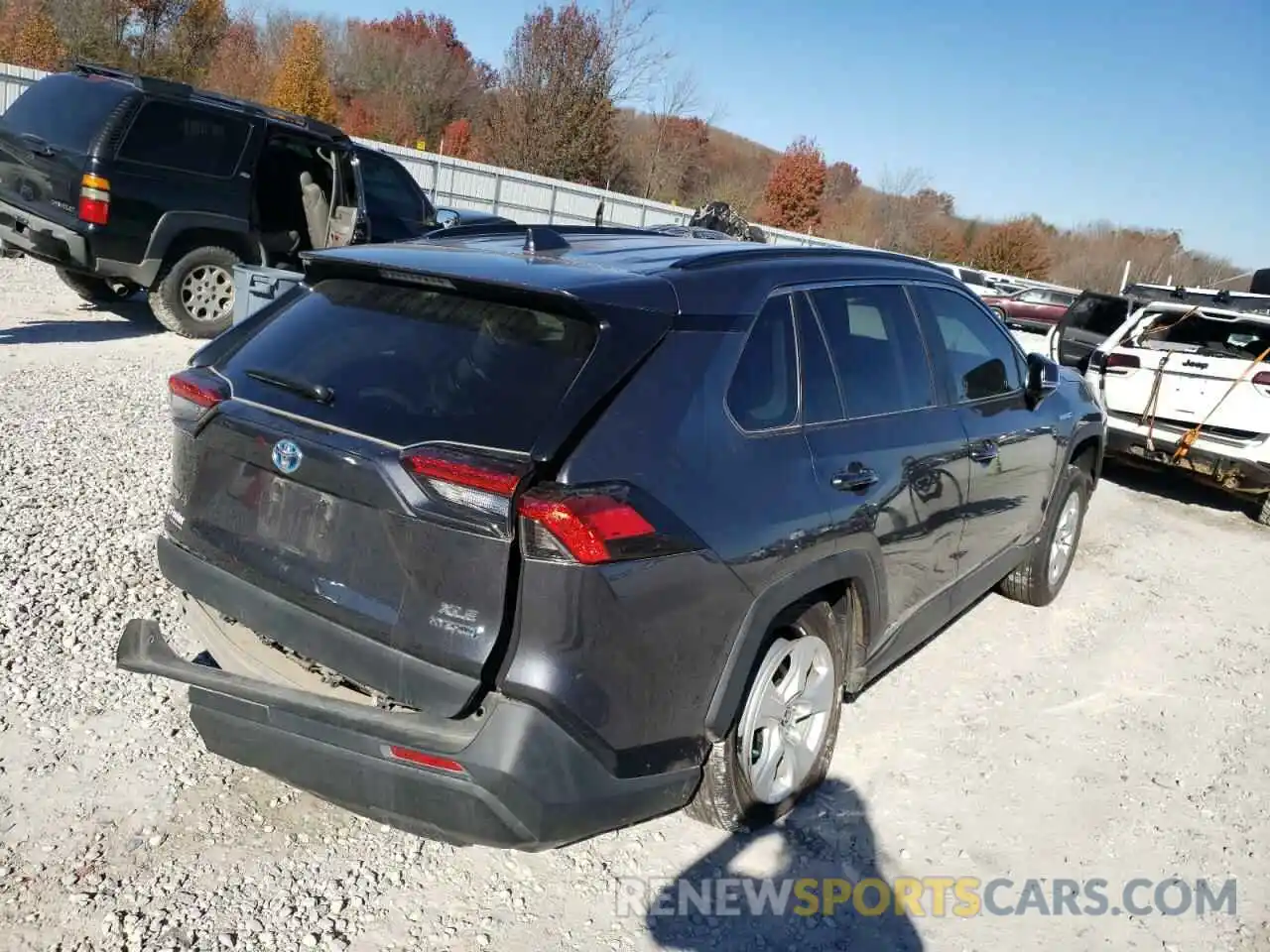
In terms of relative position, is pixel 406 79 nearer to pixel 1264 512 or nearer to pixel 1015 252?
pixel 1015 252

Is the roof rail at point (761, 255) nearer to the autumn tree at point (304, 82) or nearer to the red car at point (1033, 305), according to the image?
the red car at point (1033, 305)

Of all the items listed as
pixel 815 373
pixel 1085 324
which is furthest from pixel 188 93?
pixel 1085 324

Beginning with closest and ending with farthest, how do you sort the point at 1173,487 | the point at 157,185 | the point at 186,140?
the point at 157,185 → the point at 186,140 → the point at 1173,487

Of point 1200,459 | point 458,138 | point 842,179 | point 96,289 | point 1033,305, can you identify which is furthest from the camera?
point 842,179

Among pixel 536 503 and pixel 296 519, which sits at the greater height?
pixel 536 503

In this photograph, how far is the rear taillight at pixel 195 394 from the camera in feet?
9.41

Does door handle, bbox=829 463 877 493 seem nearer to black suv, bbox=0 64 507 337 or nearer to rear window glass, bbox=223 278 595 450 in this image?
rear window glass, bbox=223 278 595 450

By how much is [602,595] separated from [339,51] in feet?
215

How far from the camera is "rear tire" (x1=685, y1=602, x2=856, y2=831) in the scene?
302cm

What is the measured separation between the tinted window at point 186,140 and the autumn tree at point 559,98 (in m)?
26.1

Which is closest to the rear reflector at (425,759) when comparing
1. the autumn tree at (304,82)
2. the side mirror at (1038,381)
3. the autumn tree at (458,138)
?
the side mirror at (1038,381)

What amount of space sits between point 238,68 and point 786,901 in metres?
47.5

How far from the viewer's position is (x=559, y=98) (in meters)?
33.4

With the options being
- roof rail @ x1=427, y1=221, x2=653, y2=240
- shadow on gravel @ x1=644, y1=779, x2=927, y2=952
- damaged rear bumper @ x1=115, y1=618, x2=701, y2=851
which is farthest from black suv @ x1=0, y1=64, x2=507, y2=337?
shadow on gravel @ x1=644, y1=779, x2=927, y2=952
